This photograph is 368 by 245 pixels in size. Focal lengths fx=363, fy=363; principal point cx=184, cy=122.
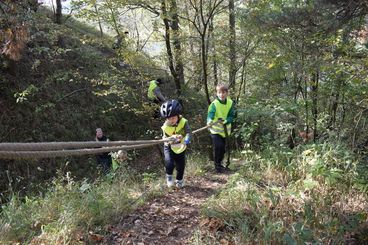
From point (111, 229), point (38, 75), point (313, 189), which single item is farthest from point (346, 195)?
point (38, 75)

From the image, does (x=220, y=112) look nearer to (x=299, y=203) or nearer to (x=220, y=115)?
(x=220, y=115)

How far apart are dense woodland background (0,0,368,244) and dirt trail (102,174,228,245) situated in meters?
0.60

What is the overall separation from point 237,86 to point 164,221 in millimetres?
10910

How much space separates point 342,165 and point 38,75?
11770mm

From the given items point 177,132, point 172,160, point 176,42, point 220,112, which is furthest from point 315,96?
point 176,42

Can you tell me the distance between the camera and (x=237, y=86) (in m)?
14.6

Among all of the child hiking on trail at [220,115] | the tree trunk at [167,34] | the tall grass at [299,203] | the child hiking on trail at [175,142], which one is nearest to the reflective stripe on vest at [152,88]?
the tree trunk at [167,34]

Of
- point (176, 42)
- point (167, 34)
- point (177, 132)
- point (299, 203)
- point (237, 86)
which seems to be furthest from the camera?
point (237, 86)

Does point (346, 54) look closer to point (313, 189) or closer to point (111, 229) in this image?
point (313, 189)

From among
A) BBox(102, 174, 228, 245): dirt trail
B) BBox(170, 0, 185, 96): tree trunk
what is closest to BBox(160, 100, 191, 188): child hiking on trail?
BBox(102, 174, 228, 245): dirt trail

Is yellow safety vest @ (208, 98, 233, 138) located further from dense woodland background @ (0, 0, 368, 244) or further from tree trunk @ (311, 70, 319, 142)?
tree trunk @ (311, 70, 319, 142)

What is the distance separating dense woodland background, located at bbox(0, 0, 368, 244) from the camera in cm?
514

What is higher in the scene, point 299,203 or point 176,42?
point 176,42

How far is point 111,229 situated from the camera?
383 centimetres
